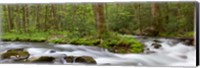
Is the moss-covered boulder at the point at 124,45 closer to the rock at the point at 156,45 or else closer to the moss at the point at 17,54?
the rock at the point at 156,45

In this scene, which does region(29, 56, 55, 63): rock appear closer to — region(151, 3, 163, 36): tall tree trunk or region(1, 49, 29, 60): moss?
region(1, 49, 29, 60): moss

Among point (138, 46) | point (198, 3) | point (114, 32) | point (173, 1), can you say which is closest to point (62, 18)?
point (114, 32)

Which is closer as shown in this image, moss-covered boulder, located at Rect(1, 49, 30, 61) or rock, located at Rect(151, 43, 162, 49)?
rock, located at Rect(151, 43, 162, 49)

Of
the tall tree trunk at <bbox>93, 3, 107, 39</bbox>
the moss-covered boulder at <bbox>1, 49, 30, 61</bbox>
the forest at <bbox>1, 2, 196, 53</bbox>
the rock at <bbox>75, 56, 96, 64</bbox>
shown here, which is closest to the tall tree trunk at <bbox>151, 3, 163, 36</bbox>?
the forest at <bbox>1, 2, 196, 53</bbox>

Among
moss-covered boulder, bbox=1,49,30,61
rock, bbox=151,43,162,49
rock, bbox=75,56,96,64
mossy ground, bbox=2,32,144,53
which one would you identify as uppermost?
mossy ground, bbox=2,32,144,53

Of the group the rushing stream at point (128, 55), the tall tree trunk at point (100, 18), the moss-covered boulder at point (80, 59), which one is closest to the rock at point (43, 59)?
the rushing stream at point (128, 55)

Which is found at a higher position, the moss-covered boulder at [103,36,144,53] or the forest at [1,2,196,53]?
the forest at [1,2,196,53]

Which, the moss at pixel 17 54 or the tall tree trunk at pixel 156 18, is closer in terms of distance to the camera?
the tall tree trunk at pixel 156 18
